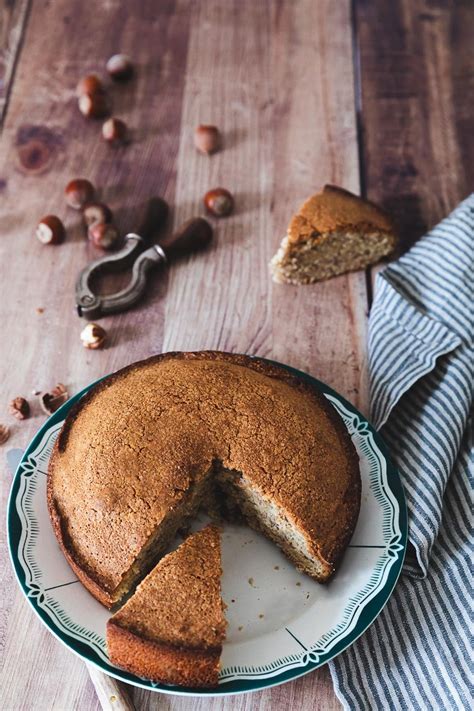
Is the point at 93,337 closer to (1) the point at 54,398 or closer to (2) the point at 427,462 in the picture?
(1) the point at 54,398

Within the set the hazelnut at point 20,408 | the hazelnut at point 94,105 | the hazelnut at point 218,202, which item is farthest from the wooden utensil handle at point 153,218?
the hazelnut at point 20,408

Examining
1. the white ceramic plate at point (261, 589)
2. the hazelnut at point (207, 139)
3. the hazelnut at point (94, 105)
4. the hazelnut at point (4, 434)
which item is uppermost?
the hazelnut at point (94, 105)

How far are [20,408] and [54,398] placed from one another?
0.44 ft

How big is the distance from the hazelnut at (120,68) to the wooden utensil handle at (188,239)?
3.73 feet

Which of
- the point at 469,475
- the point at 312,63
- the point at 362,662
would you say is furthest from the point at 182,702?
the point at 312,63

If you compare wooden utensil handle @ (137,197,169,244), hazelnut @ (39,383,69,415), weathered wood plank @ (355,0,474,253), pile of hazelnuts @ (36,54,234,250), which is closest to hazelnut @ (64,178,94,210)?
pile of hazelnuts @ (36,54,234,250)

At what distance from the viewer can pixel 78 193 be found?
12.1ft

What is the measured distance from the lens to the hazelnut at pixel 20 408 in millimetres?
3051

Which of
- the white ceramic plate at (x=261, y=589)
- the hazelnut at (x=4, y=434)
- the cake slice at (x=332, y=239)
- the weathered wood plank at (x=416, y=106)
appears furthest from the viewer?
the weathered wood plank at (x=416, y=106)

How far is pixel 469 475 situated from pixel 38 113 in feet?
9.27

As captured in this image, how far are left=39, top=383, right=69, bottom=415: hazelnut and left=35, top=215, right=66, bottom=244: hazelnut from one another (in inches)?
30.4

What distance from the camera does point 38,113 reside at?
4148 mm

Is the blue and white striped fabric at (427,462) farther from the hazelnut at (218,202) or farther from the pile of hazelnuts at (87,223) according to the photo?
the pile of hazelnuts at (87,223)

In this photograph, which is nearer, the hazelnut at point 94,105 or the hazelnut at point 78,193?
the hazelnut at point 78,193
